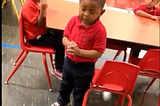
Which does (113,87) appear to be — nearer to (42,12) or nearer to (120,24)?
(120,24)

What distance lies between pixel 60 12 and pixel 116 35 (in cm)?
47

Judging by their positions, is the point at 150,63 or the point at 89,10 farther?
the point at 150,63

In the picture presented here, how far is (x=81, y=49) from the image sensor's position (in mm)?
1681

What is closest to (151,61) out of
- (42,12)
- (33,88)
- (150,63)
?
(150,63)

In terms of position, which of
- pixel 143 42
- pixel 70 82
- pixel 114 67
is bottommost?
pixel 70 82

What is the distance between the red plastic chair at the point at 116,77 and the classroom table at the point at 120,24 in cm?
24

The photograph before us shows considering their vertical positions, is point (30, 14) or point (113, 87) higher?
point (30, 14)

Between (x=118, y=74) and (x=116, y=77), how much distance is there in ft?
0.10

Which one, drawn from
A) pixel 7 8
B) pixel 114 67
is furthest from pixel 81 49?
pixel 7 8

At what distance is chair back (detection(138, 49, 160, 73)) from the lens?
5.96 feet

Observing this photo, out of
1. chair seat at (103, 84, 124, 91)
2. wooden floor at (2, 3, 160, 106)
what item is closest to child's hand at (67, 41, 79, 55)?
chair seat at (103, 84, 124, 91)

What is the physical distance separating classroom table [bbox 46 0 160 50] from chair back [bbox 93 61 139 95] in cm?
23

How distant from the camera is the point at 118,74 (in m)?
1.70

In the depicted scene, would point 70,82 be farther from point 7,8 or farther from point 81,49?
point 7,8
